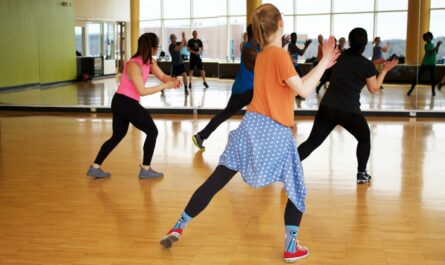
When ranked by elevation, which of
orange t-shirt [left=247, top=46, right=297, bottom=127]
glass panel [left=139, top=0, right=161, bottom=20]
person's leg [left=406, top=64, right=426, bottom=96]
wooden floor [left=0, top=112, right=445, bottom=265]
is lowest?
wooden floor [left=0, top=112, right=445, bottom=265]

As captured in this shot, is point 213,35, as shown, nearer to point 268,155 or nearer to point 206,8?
point 206,8

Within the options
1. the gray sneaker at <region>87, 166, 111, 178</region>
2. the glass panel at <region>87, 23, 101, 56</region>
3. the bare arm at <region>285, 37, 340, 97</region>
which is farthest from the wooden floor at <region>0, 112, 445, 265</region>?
the glass panel at <region>87, 23, 101, 56</region>

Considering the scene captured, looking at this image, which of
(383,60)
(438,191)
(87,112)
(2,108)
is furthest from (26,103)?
(438,191)

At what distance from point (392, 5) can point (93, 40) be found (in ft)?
28.2

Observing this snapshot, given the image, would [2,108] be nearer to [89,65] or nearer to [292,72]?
[89,65]

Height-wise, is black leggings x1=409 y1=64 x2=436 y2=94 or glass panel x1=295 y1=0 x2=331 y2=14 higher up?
glass panel x1=295 y1=0 x2=331 y2=14

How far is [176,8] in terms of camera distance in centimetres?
1116

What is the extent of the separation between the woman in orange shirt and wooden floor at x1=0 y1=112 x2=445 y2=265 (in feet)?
1.49

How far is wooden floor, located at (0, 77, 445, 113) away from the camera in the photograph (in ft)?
36.9

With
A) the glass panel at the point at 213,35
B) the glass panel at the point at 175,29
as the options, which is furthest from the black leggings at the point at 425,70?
the glass panel at the point at 175,29

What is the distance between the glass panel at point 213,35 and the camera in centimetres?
1124

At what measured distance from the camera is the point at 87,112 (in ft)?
39.9

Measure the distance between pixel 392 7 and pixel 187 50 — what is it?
373 centimetres

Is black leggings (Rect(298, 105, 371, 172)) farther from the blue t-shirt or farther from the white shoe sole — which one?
the white shoe sole
